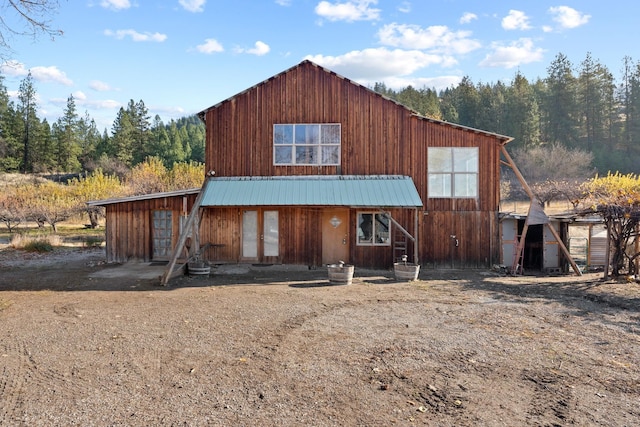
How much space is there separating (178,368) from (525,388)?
4586mm

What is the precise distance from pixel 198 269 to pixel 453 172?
9649 millimetres

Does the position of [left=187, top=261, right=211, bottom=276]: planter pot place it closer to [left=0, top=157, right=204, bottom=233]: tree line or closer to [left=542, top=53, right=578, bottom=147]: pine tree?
[left=0, top=157, right=204, bottom=233]: tree line

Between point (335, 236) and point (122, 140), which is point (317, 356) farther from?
point (122, 140)

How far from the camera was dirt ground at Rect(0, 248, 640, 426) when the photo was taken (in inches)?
181

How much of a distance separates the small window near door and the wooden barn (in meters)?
0.04

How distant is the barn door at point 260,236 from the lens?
15.5 meters

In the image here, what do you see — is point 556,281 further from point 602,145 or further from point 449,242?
point 602,145

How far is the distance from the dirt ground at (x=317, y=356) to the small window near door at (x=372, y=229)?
3720 mm

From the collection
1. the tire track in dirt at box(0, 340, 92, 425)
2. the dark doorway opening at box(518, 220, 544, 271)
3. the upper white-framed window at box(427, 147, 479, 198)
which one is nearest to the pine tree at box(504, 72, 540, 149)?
Answer: the dark doorway opening at box(518, 220, 544, 271)

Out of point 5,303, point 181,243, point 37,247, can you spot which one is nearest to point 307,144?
point 181,243

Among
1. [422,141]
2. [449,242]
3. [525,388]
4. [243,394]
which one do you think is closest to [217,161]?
[422,141]

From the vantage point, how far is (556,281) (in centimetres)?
1333

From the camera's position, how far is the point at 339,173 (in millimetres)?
15539

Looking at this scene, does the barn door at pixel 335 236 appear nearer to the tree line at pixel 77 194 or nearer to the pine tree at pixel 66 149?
the tree line at pixel 77 194
